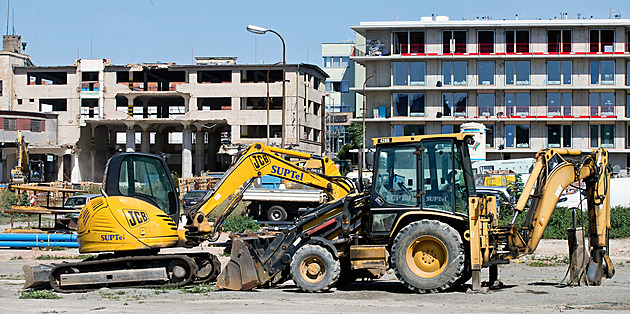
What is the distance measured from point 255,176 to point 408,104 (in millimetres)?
52679

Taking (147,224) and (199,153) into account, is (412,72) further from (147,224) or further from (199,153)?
(147,224)

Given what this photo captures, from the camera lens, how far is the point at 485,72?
219 ft

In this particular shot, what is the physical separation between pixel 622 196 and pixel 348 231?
2688 centimetres

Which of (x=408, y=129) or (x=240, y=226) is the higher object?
(x=408, y=129)

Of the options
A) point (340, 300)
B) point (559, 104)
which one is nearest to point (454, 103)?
point (559, 104)

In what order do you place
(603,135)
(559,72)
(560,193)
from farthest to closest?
(603,135) → (559,72) → (560,193)

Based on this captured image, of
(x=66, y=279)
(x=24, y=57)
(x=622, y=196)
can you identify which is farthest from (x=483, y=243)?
(x=24, y=57)

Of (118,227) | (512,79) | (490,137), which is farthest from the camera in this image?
(490,137)

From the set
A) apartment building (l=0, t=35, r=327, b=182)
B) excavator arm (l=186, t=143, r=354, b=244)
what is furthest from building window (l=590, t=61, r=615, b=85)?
excavator arm (l=186, t=143, r=354, b=244)

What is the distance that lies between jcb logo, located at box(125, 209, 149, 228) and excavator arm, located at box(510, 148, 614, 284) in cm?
729

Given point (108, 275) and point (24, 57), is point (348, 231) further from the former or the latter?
point (24, 57)

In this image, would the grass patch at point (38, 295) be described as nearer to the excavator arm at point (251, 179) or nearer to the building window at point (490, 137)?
the excavator arm at point (251, 179)

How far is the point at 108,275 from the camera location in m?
14.9

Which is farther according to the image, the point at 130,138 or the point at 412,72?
the point at 130,138
